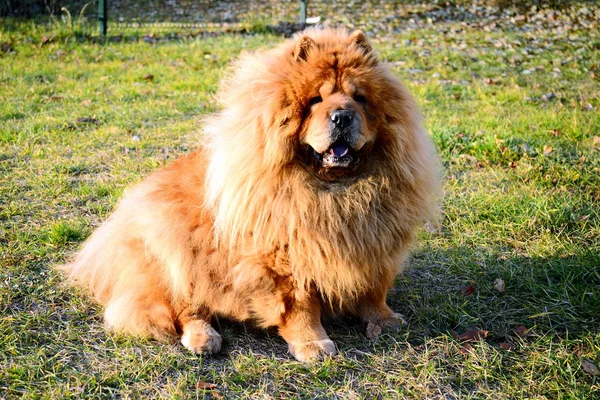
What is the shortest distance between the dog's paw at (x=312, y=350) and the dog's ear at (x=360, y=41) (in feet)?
5.02

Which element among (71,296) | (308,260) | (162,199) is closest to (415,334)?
(308,260)

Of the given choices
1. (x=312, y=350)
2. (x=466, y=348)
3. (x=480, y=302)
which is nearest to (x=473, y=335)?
(x=466, y=348)

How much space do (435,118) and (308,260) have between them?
4.23 metres

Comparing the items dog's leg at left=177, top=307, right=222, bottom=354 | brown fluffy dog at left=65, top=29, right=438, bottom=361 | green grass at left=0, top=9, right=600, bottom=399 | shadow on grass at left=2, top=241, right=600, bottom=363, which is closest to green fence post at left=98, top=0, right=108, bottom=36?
green grass at left=0, top=9, right=600, bottom=399

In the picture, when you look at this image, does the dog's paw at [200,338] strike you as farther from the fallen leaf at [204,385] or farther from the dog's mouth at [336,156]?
the dog's mouth at [336,156]

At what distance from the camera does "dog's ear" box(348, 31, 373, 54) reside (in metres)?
3.07

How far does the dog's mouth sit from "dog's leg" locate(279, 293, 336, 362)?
676 mm

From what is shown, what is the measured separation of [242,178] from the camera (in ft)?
9.74

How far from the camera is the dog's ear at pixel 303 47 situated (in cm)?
295

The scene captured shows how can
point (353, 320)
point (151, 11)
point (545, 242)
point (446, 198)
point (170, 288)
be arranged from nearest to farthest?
point (170, 288), point (353, 320), point (545, 242), point (446, 198), point (151, 11)

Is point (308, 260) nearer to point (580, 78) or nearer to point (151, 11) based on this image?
point (580, 78)

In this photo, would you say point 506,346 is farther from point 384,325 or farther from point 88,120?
point 88,120

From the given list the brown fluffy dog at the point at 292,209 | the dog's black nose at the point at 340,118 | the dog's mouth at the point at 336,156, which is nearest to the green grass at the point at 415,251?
the brown fluffy dog at the point at 292,209

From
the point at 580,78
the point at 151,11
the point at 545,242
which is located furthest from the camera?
the point at 151,11
